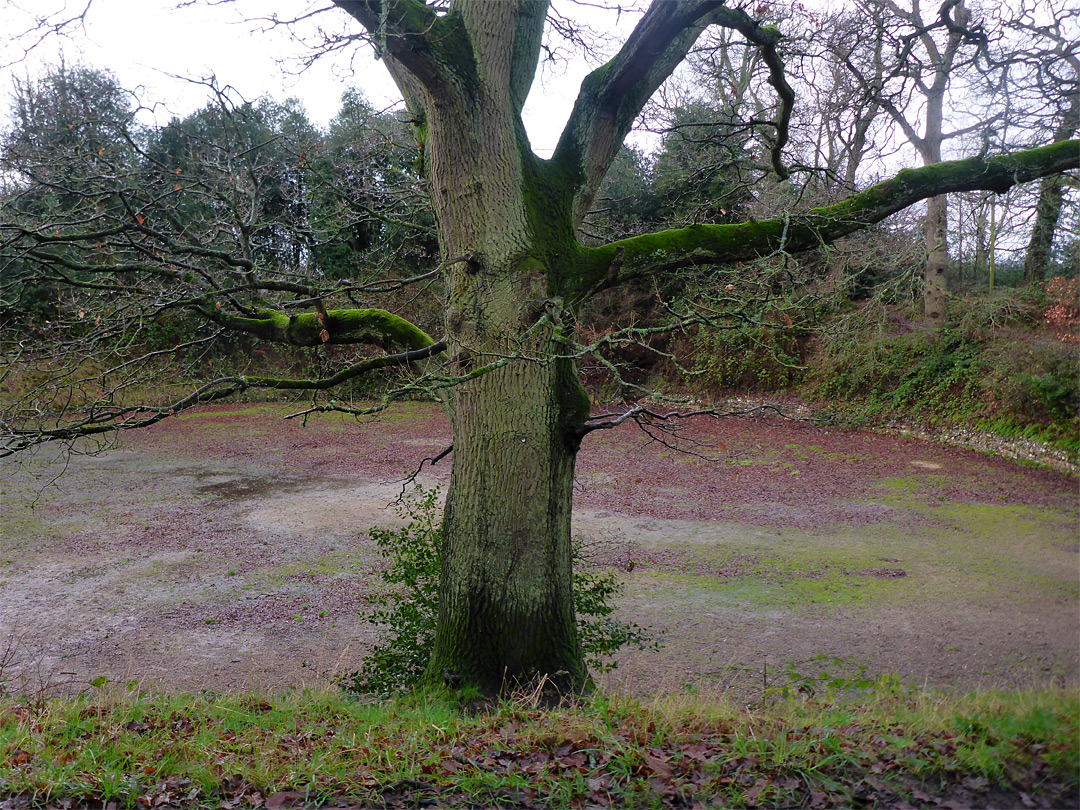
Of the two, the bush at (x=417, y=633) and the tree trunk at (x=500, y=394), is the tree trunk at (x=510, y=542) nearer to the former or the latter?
the tree trunk at (x=500, y=394)

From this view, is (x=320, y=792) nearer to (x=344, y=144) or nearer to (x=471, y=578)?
(x=471, y=578)

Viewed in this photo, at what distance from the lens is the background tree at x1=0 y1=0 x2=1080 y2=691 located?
196 inches

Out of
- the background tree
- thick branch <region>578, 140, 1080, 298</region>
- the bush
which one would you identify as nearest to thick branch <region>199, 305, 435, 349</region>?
the background tree

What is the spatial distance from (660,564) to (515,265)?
609 cm

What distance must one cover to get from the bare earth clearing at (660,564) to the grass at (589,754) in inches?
10.8

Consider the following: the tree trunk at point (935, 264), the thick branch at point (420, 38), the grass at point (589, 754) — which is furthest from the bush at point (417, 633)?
the tree trunk at point (935, 264)

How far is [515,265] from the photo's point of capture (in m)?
5.09

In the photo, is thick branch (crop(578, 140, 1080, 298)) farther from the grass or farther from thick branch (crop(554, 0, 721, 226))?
the grass

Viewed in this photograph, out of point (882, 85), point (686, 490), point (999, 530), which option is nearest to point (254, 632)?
point (999, 530)

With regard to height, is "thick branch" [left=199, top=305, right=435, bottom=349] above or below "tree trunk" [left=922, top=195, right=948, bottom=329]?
below

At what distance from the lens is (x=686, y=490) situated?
1466cm

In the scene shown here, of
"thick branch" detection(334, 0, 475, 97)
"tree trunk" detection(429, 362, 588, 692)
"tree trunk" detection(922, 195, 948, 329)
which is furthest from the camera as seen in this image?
"tree trunk" detection(922, 195, 948, 329)

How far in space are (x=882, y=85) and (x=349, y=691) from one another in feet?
21.8

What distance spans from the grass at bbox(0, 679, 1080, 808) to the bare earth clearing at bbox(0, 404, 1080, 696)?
10.8 inches
